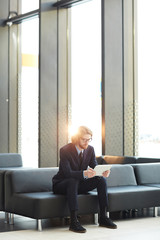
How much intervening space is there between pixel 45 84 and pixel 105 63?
2.05 meters

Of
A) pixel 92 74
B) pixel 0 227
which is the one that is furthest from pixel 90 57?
pixel 0 227

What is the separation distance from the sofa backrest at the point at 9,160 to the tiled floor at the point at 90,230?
329 centimetres

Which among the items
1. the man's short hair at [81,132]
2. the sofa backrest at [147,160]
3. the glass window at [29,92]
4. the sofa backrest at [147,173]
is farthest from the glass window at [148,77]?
the glass window at [29,92]

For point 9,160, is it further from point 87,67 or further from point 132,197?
point 132,197

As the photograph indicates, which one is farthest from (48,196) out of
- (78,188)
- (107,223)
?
(107,223)

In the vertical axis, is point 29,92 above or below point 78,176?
above

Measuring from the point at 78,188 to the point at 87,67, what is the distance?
4.54 metres

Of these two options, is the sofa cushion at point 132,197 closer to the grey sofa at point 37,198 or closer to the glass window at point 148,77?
the grey sofa at point 37,198

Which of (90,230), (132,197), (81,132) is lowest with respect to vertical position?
(90,230)

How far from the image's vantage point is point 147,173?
255 inches

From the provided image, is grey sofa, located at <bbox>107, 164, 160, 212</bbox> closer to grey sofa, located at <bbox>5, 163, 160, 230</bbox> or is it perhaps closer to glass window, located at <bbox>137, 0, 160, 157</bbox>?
grey sofa, located at <bbox>5, 163, 160, 230</bbox>

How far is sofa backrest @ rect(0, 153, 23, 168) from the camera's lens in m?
9.12

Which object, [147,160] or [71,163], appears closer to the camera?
[71,163]

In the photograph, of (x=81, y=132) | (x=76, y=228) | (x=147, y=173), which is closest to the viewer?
(x=76, y=228)
